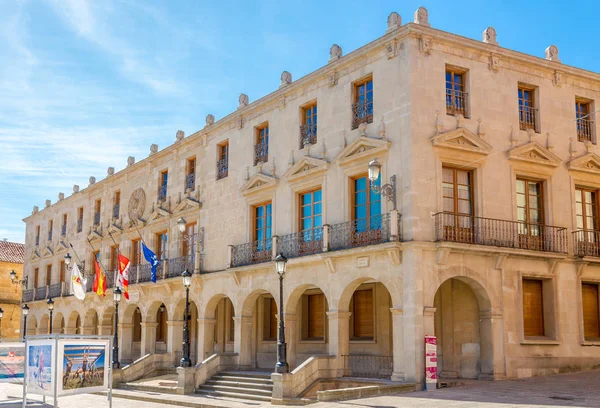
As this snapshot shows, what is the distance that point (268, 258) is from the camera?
81.9ft

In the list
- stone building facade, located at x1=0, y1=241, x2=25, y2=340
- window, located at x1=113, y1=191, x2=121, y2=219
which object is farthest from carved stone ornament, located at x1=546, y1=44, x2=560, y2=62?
stone building facade, located at x1=0, y1=241, x2=25, y2=340

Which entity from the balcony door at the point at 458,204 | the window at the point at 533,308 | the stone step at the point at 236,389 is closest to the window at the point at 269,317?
the stone step at the point at 236,389

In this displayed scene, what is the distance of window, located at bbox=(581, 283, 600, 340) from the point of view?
22.4 metres

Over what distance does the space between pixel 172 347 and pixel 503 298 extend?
14.8m

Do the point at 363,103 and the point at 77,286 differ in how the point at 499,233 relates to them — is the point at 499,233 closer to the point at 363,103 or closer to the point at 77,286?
the point at 363,103

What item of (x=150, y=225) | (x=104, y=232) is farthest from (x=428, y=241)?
(x=104, y=232)

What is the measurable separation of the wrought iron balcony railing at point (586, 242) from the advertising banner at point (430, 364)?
20.4 feet

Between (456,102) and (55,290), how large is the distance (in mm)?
29613

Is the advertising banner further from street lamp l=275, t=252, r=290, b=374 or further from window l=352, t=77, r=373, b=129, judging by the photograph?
window l=352, t=77, r=373, b=129

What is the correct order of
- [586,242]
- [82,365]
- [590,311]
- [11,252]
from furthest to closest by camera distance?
[11,252] → [590,311] → [586,242] → [82,365]

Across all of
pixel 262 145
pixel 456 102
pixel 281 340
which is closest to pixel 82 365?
pixel 281 340

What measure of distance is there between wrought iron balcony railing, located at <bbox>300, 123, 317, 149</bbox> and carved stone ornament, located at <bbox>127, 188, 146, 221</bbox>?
12596mm

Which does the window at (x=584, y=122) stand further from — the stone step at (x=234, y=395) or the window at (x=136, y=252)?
the window at (x=136, y=252)

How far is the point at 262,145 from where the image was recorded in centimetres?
2650
